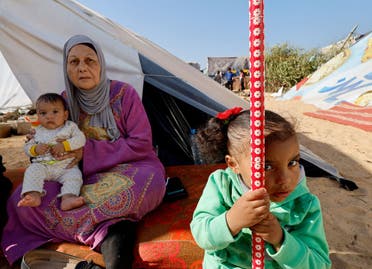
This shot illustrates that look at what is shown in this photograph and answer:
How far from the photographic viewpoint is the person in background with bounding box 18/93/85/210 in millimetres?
1688

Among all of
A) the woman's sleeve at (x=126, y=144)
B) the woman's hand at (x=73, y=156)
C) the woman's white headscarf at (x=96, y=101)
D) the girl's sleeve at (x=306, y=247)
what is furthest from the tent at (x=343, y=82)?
the girl's sleeve at (x=306, y=247)

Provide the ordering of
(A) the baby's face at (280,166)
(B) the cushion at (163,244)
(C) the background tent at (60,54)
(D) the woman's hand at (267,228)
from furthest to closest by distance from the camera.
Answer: (C) the background tent at (60,54), (B) the cushion at (163,244), (A) the baby's face at (280,166), (D) the woman's hand at (267,228)

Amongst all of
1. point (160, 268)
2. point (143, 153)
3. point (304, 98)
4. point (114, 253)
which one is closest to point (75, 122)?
point (143, 153)

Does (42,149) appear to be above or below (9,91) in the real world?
below

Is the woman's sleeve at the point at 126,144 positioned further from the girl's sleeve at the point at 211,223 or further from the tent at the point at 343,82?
the tent at the point at 343,82

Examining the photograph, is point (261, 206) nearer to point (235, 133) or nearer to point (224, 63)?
point (235, 133)

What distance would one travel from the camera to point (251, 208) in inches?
27.4

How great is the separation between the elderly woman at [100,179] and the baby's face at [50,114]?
0.45 ft

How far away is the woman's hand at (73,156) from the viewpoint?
1.87 m

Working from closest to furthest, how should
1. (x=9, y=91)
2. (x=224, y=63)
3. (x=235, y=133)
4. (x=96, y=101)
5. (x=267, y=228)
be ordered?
(x=267, y=228) < (x=235, y=133) < (x=96, y=101) < (x=9, y=91) < (x=224, y=63)

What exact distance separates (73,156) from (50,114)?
30 centimetres

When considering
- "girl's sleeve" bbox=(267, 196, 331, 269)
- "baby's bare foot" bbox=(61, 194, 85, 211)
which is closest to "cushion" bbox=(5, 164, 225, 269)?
"baby's bare foot" bbox=(61, 194, 85, 211)

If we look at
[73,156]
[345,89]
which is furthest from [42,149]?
[345,89]

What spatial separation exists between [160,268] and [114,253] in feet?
0.80
